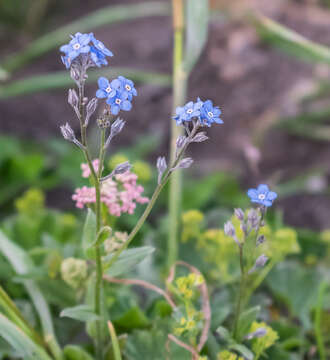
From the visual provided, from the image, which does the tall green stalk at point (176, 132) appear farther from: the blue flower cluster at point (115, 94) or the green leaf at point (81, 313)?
the blue flower cluster at point (115, 94)

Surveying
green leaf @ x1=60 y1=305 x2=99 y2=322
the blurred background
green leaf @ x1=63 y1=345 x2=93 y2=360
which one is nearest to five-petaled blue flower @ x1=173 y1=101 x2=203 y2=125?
green leaf @ x1=60 y1=305 x2=99 y2=322

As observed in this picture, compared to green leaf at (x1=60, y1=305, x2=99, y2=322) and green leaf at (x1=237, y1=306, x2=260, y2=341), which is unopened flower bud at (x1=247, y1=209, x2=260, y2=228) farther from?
green leaf at (x1=60, y1=305, x2=99, y2=322)

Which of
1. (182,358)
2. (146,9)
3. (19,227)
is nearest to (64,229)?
(19,227)

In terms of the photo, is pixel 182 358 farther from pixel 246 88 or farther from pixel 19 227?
pixel 246 88

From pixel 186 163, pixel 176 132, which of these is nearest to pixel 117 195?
pixel 186 163

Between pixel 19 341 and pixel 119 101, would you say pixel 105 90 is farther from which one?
pixel 19 341

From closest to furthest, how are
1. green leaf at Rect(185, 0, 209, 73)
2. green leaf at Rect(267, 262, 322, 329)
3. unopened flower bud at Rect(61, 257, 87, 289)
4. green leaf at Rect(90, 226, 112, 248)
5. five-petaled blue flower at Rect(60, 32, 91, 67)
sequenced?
1. five-petaled blue flower at Rect(60, 32, 91, 67)
2. green leaf at Rect(90, 226, 112, 248)
3. unopened flower bud at Rect(61, 257, 87, 289)
4. green leaf at Rect(267, 262, 322, 329)
5. green leaf at Rect(185, 0, 209, 73)

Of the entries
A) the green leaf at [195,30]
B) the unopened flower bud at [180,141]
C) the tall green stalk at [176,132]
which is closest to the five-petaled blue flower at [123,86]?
the unopened flower bud at [180,141]
